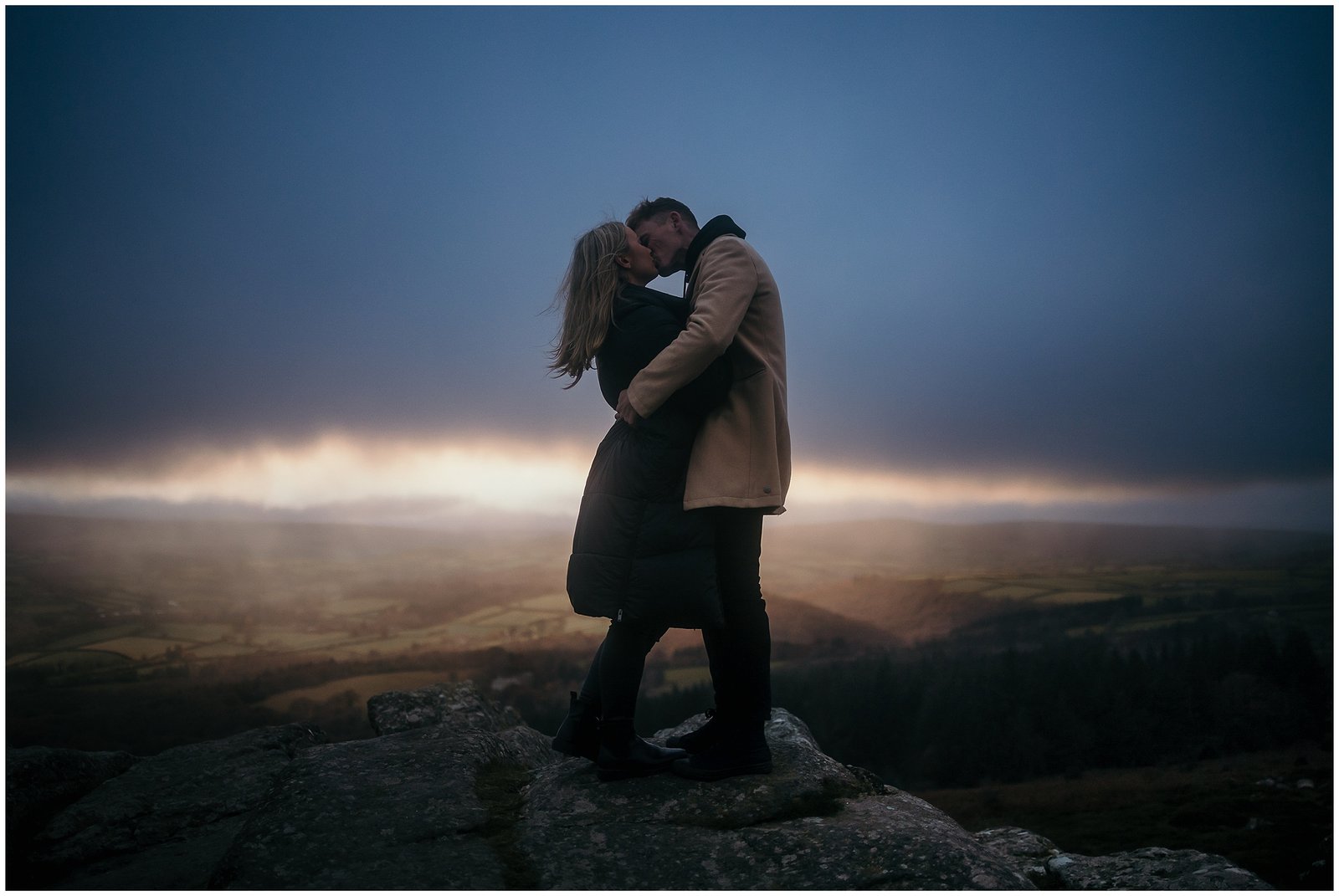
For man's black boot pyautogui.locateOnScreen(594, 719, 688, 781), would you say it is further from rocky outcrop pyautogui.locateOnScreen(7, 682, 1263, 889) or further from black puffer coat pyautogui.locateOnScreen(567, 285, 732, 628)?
black puffer coat pyautogui.locateOnScreen(567, 285, 732, 628)

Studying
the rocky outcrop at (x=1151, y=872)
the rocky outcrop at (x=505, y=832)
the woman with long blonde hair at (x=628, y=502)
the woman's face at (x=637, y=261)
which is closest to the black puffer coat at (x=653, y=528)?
the woman with long blonde hair at (x=628, y=502)

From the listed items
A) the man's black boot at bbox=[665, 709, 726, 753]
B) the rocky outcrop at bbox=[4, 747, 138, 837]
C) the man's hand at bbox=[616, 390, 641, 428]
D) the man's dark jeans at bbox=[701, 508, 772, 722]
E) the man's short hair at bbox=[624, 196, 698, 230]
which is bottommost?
the rocky outcrop at bbox=[4, 747, 138, 837]

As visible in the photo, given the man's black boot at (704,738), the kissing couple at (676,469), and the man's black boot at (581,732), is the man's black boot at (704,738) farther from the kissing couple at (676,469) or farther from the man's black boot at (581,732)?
the man's black boot at (581,732)

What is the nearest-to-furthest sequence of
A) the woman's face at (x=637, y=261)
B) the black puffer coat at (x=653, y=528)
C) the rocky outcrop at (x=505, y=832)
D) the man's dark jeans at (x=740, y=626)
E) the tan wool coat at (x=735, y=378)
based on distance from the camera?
the rocky outcrop at (x=505, y=832) < the tan wool coat at (x=735, y=378) < the black puffer coat at (x=653, y=528) < the man's dark jeans at (x=740, y=626) < the woman's face at (x=637, y=261)

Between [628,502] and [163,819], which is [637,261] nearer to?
[628,502]

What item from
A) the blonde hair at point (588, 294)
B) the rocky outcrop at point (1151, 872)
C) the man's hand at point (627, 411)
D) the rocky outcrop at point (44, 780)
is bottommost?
the rocky outcrop at point (1151, 872)

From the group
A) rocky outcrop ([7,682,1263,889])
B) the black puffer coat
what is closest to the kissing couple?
the black puffer coat

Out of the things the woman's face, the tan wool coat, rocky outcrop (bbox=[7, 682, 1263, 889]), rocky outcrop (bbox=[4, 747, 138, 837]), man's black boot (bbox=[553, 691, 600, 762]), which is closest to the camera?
rocky outcrop (bbox=[7, 682, 1263, 889])

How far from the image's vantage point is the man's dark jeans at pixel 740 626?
3.67m

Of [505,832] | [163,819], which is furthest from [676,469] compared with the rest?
[163,819]

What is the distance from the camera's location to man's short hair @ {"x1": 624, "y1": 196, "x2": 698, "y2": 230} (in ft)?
13.1

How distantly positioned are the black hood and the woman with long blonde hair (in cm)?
23

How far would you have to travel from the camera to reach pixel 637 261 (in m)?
3.81

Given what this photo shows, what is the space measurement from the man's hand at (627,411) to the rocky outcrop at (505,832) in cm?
199
